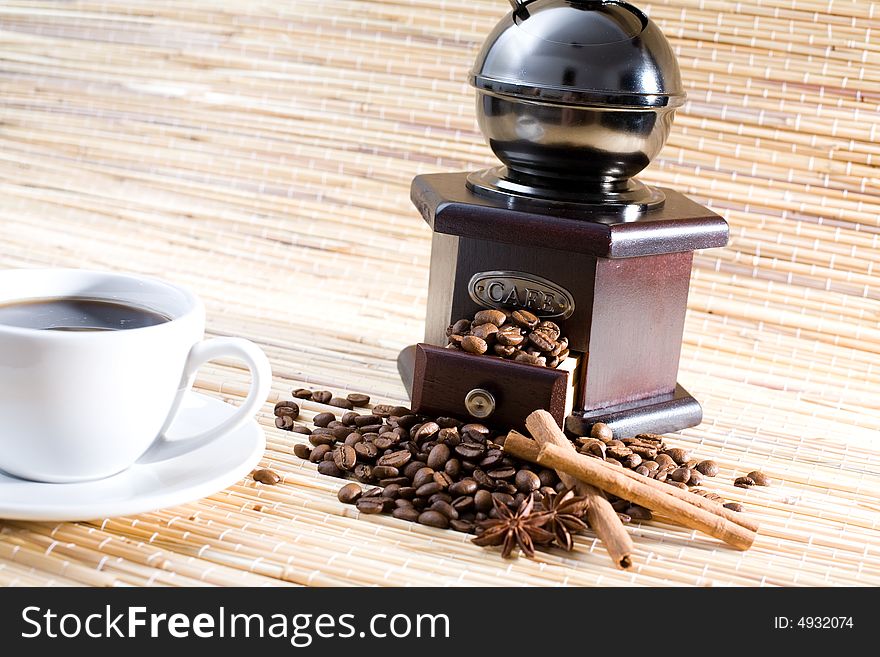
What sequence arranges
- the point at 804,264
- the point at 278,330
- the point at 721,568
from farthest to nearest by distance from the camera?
the point at 804,264 < the point at 278,330 < the point at 721,568

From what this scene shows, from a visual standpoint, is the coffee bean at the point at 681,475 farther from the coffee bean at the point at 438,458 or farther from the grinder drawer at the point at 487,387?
the coffee bean at the point at 438,458

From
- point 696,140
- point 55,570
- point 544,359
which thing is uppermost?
point 696,140

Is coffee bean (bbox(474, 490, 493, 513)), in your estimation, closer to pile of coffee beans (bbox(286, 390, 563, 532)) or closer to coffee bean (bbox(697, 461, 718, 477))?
pile of coffee beans (bbox(286, 390, 563, 532))

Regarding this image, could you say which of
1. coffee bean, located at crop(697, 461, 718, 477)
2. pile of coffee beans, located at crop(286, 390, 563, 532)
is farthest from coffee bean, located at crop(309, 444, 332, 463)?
coffee bean, located at crop(697, 461, 718, 477)

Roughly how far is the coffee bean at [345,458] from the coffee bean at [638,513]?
308 millimetres

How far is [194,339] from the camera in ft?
3.53

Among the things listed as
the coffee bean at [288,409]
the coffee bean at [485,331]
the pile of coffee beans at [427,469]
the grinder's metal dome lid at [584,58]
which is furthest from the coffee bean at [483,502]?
the grinder's metal dome lid at [584,58]

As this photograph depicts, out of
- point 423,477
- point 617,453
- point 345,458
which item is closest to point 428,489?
point 423,477

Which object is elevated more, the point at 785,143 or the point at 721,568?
the point at 785,143

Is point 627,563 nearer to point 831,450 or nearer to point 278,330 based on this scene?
point 831,450

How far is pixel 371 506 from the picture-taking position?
1145mm

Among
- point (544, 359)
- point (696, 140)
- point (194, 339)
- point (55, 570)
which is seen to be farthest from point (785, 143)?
point (55, 570)

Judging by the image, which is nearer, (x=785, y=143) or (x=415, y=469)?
(x=415, y=469)

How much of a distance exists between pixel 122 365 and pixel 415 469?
35cm
